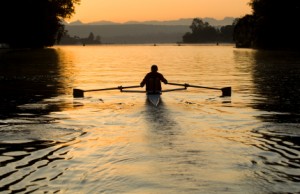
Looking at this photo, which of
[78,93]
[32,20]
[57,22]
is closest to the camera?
[78,93]

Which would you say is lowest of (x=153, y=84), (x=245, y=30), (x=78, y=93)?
(x=78, y=93)

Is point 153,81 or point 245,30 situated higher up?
point 245,30

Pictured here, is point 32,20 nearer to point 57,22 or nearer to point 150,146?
point 57,22

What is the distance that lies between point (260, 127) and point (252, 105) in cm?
694

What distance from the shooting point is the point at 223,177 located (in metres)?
10.9

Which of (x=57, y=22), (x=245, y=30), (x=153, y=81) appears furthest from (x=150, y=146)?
(x=245, y=30)

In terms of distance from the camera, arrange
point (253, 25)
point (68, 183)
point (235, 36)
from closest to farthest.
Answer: point (68, 183) < point (253, 25) < point (235, 36)

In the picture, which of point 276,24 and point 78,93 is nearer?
point 78,93

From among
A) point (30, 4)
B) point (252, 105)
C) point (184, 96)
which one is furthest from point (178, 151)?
point (30, 4)

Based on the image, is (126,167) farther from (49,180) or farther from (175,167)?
(49,180)

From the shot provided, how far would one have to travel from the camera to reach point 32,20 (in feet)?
385

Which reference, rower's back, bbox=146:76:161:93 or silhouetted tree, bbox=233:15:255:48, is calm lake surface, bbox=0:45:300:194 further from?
silhouetted tree, bbox=233:15:255:48

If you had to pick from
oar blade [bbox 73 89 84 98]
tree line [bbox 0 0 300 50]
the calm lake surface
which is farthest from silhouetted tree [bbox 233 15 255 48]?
the calm lake surface

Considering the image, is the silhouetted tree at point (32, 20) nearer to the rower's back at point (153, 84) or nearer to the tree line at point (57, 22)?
the tree line at point (57, 22)
